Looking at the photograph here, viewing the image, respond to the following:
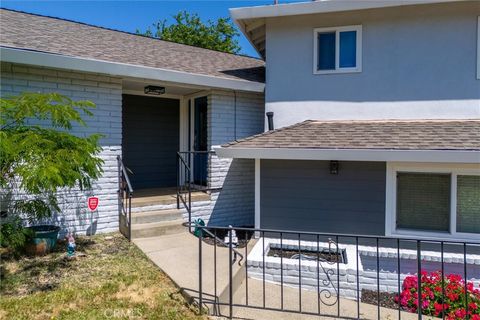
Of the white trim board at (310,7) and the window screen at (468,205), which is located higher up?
the white trim board at (310,7)

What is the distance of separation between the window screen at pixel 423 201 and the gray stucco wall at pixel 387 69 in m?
1.78

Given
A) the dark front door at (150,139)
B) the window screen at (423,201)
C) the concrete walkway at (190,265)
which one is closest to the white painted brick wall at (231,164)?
the concrete walkway at (190,265)

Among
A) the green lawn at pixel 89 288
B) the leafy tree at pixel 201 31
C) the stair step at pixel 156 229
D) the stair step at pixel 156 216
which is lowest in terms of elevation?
the green lawn at pixel 89 288

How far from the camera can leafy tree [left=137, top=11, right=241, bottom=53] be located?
1107 inches

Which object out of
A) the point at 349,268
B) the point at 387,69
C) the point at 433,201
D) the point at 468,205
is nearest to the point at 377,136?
the point at 433,201

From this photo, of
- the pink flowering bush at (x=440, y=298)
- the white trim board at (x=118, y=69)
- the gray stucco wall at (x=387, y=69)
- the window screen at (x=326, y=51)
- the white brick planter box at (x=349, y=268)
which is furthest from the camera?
the window screen at (x=326, y=51)

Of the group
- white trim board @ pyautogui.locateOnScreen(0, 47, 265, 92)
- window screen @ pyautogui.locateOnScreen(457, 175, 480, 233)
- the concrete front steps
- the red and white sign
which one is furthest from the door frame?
window screen @ pyautogui.locateOnScreen(457, 175, 480, 233)

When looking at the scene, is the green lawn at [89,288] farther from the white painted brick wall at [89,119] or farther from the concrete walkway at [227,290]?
the white painted brick wall at [89,119]

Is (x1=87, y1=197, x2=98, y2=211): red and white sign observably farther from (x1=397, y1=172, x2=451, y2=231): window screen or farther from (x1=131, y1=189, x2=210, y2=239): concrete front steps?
(x1=397, y1=172, x2=451, y2=231): window screen

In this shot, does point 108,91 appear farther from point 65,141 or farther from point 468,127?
point 468,127

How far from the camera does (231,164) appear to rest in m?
8.01

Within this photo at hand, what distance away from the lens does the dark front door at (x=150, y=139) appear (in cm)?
847

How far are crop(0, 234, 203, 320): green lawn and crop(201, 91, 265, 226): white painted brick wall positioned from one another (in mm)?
2618

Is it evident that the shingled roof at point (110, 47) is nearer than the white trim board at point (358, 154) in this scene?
No
